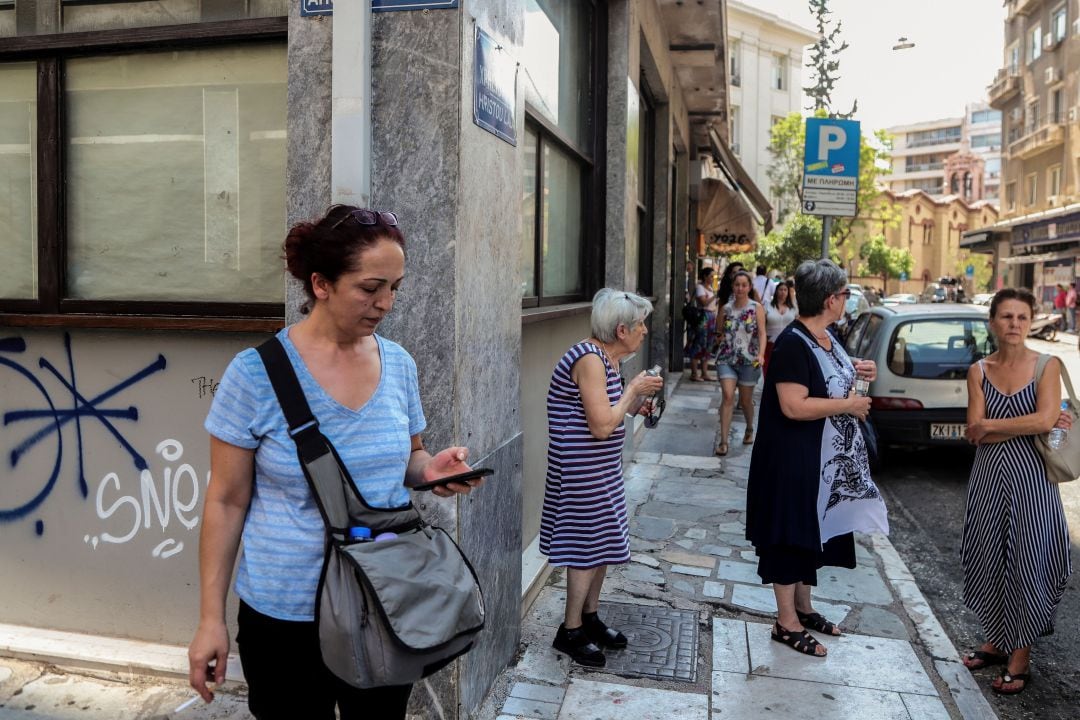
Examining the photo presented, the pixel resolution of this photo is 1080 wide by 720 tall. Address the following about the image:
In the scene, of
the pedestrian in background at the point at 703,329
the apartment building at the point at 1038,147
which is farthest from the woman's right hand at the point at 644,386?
the apartment building at the point at 1038,147

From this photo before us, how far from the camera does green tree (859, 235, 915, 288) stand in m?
62.1

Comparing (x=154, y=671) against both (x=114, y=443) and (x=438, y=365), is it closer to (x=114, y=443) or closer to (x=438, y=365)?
(x=114, y=443)

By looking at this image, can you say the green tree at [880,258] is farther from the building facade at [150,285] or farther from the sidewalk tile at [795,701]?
the building facade at [150,285]

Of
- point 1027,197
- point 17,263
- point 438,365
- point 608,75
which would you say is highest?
point 1027,197

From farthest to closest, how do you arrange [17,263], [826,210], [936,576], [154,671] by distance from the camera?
[826,210] < [936,576] < [17,263] < [154,671]

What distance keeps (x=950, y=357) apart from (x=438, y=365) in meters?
6.72

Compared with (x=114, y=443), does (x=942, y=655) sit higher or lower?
lower

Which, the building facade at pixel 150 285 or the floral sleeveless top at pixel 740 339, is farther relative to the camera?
the floral sleeveless top at pixel 740 339

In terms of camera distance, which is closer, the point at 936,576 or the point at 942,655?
the point at 942,655

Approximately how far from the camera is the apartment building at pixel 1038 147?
39.2 meters

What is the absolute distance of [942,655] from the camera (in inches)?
176

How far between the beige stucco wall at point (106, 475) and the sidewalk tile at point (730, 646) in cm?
232

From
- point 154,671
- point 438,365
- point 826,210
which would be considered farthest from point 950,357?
point 154,671

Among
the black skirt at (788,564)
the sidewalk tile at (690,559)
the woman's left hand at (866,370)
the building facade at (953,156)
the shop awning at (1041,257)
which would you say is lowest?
the sidewalk tile at (690,559)
